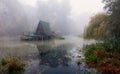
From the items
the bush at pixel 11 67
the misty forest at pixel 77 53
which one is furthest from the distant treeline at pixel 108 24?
the bush at pixel 11 67

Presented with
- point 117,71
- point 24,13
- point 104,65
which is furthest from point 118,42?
point 24,13

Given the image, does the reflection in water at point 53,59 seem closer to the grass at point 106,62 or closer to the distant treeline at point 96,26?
the grass at point 106,62

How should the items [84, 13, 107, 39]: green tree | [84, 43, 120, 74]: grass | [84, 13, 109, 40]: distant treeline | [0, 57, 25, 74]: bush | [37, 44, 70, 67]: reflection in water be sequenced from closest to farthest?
[0, 57, 25, 74]: bush → [84, 43, 120, 74]: grass → [37, 44, 70, 67]: reflection in water → [84, 13, 109, 40]: distant treeline → [84, 13, 107, 39]: green tree

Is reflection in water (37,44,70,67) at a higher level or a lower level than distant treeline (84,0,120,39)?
lower

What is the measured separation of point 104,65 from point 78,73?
305cm

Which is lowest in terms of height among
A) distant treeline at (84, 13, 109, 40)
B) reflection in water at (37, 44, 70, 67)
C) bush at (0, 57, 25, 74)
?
reflection in water at (37, 44, 70, 67)

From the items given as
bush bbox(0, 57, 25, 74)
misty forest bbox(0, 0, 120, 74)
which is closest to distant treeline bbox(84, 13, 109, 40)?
misty forest bbox(0, 0, 120, 74)

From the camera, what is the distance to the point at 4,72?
16703mm

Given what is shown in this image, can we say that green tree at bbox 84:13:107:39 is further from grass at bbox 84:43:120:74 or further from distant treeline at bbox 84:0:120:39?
grass at bbox 84:43:120:74

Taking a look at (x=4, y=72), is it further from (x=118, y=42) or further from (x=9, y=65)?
(x=118, y=42)

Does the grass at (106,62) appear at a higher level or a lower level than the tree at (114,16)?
lower

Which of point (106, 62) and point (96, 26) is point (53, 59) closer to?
point (106, 62)

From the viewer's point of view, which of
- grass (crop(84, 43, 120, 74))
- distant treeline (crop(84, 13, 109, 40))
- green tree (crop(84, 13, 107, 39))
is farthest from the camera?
green tree (crop(84, 13, 107, 39))

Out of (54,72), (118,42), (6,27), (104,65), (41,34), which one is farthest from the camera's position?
(6,27)
